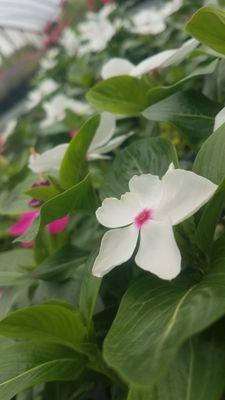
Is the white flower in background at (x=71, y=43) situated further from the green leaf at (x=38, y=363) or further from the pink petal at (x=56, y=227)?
the green leaf at (x=38, y=363)

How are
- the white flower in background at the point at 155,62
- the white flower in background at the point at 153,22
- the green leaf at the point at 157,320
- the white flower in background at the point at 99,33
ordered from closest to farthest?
the green leaf at the point at 157,320 < the white flower in background at the point at 155,62 < the white flower in background at the point at 153,22 < the white flower in background at the point at 99,33

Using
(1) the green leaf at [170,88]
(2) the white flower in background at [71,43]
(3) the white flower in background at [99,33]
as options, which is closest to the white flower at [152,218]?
(1) the green leaf at [170,88]

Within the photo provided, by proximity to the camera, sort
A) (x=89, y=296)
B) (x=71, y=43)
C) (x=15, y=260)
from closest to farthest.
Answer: (x=89, y=296) < (x=15, y=260) < (x=71, y=43)

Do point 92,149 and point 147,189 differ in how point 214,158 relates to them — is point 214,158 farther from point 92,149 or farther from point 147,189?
point 92,149

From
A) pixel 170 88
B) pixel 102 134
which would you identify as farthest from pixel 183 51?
pixel 102 134

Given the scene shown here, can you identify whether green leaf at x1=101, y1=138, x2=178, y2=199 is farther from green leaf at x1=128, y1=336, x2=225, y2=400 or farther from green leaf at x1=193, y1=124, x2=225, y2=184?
green leaf at x1=128, y1=336, x2=225, y2=400

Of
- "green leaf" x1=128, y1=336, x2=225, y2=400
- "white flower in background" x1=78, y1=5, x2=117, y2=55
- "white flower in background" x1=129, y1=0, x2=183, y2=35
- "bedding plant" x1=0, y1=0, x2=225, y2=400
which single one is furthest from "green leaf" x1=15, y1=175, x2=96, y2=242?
"white flower in background" x1=78, y1=5, x2=117, y2=55

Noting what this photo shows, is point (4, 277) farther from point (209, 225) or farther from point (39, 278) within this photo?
point (209, 225)
